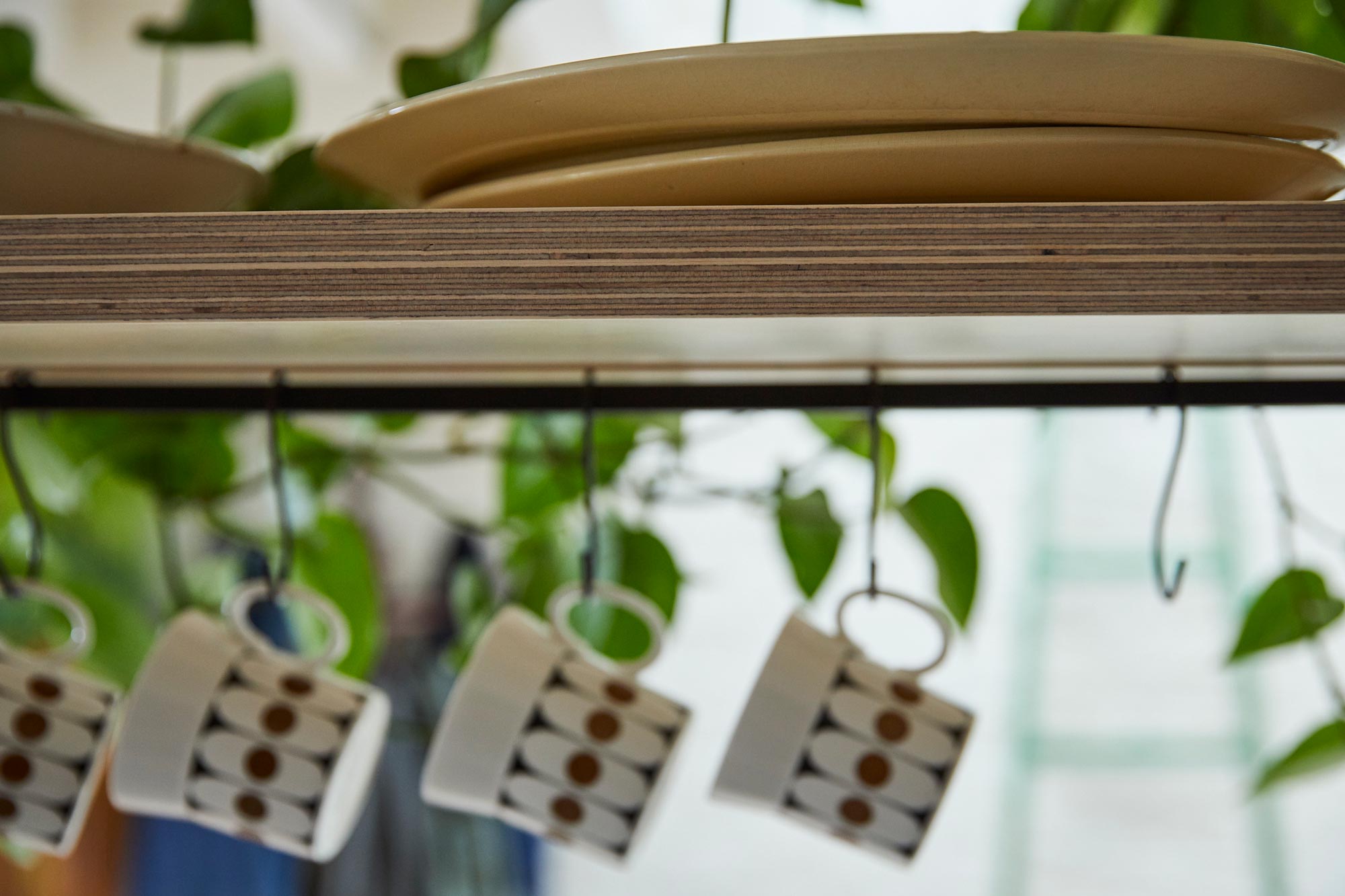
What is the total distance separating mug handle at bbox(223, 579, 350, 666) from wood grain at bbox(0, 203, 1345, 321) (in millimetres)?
241

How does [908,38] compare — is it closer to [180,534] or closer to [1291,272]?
[1291,272]

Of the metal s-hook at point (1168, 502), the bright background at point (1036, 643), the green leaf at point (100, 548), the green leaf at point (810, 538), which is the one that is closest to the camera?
the metal s-hook at point (1168, 502)

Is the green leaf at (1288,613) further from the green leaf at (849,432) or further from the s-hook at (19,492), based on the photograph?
the s-hook at (19,492)

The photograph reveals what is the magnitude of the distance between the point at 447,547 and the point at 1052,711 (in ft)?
3.90

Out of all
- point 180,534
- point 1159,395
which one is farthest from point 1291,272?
point 180,534

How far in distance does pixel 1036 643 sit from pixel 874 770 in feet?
5.67

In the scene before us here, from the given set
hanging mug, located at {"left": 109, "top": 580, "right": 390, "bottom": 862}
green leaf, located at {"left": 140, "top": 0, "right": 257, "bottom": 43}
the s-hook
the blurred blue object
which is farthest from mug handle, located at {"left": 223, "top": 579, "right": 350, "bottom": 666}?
the blurred blue object

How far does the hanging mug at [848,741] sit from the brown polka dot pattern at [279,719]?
221mm

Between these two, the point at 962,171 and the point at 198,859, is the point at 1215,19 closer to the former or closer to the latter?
the point at 962,171

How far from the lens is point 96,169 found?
42cm

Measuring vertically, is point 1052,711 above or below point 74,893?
above

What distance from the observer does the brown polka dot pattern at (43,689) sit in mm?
571

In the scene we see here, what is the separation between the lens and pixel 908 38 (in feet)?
0.97

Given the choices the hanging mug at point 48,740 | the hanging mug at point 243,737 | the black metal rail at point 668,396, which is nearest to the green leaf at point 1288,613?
the black metal rail at point 668,396
